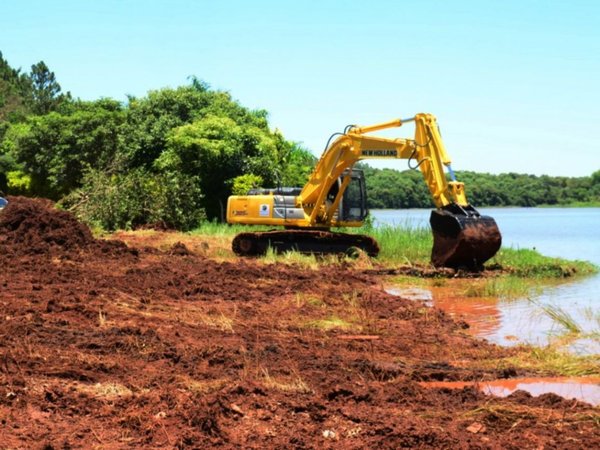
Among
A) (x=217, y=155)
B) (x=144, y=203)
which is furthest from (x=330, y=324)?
(x=217, y=155)

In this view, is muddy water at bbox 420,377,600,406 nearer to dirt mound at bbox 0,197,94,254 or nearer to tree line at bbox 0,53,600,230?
dirt mound at bbox 0,197,94,254

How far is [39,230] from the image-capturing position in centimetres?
2016

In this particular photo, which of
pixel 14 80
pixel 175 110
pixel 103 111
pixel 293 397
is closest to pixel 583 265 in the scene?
pixel 293 397

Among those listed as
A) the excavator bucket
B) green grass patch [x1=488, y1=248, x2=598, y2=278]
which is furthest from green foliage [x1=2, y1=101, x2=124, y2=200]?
the excavator bucket

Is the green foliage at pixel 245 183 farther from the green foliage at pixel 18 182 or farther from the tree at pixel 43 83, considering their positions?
Result: the tree at pixel 43 83

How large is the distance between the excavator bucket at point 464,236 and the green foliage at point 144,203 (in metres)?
13.4

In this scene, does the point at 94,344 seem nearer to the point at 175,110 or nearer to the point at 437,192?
the point at 437,192

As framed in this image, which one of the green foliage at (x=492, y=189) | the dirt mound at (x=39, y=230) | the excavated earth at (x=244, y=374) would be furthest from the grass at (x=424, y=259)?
the green foliage at (x=492, y=189)

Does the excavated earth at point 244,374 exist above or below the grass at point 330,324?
above

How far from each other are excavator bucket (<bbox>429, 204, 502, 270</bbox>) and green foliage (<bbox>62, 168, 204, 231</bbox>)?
528 inches

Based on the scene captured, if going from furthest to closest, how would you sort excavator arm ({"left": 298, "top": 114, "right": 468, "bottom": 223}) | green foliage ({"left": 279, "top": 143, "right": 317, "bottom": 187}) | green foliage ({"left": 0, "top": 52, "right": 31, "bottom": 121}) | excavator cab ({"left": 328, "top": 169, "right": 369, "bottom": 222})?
green foliage ({"left": 0, "top": 52, "right": 31, "bottom": 121}) → green foliage ({"left": 279, "top": 143, "right": 317, "bottom": 187}) → excavator cab ({"left": 328, "top": 169, "right": 369, "bottom": 222}) → excavator arm ({"left": 298, "top": 114, "right": 468, "bottom": 223})

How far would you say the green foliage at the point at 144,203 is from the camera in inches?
1134

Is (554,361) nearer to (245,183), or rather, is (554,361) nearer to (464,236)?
(464,236)

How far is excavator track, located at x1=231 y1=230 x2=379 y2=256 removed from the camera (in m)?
20.8
